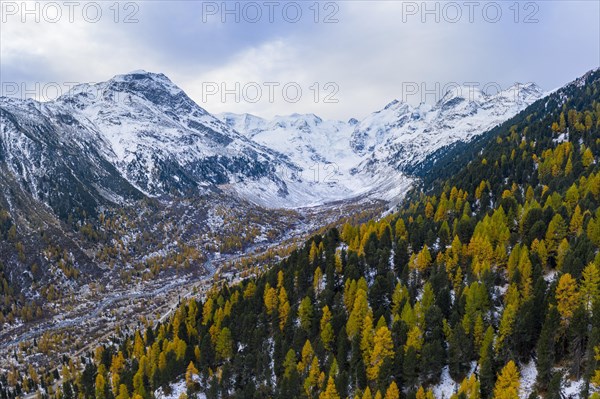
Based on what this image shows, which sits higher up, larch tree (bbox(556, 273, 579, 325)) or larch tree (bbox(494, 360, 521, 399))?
larch tree (bbox(556, 273, 579, 325))

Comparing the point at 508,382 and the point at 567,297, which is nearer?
the point at 508,382

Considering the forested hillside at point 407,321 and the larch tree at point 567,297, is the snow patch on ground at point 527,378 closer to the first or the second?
the forested hillside at point 407,321

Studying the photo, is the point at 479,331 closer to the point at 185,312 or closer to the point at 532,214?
the point at 532,214

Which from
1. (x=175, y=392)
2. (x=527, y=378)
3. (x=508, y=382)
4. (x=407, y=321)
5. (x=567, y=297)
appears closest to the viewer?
(x=508, y=382)

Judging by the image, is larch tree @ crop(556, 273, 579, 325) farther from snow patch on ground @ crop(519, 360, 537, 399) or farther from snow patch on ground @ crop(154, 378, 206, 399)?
snow patch on ground @ crop(154, 378, 206, 399)

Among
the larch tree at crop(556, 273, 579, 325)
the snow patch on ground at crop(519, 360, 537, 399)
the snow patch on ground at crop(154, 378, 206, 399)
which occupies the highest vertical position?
the larch tree at crop(556, 273, 579, 325)

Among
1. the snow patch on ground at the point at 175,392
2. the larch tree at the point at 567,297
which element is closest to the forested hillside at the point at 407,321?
the larch tree at the point at 567,297

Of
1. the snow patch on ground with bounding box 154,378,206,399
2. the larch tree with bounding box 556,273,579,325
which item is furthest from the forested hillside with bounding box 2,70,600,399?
the snow patch on ground with bounding box 154,378,206,399

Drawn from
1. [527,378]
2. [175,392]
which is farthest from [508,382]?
[175,392]

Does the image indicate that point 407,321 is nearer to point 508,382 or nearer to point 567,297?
point 508,382
